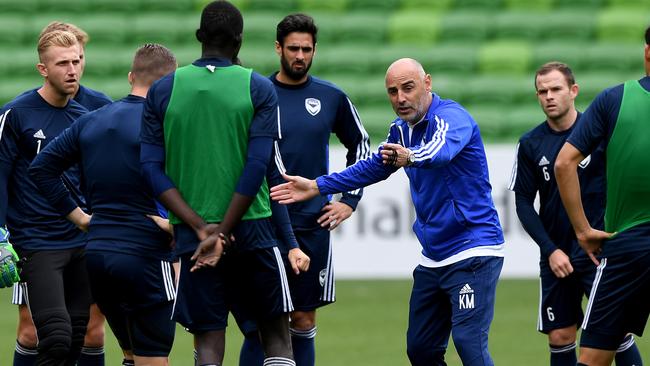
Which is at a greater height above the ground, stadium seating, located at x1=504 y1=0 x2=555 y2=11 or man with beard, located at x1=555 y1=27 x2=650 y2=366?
stadium seating, located at x1=504 y1=0 x2=555 y2=11

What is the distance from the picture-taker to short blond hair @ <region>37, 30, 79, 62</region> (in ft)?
23.1

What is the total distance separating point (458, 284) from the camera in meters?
6.38

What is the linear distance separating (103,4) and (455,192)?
1129cm

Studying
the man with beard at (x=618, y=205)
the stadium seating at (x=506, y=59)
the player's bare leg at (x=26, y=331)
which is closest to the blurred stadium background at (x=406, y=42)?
the stadium seating at (x=506, y=59)

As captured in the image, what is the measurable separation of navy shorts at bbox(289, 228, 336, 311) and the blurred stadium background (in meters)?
7.15

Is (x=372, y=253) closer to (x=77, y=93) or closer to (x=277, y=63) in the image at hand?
(x=277, y=63)

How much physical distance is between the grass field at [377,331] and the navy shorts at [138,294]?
2.26 m

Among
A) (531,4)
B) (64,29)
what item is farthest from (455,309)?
(531,4)

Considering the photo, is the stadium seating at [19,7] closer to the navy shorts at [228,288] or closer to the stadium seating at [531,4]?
the stadium seating at [531,4]

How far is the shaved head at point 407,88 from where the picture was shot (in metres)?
6.30

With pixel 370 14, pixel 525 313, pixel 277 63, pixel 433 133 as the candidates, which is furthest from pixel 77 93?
pixel 370 14

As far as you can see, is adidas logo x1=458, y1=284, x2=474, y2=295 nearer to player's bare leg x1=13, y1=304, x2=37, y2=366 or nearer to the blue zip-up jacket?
the blue zip-up jacket

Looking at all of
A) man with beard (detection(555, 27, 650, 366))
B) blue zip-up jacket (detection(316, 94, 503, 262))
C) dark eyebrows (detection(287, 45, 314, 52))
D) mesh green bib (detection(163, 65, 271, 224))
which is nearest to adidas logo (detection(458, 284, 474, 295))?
blue zip-up jacket (detection(316, 94, 503, 262))

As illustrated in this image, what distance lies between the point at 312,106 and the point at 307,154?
30cm
